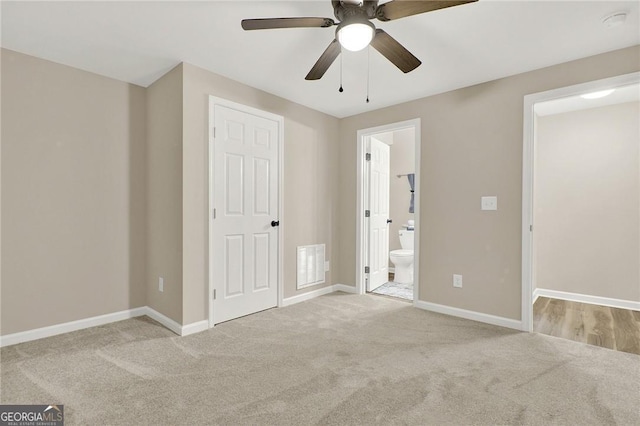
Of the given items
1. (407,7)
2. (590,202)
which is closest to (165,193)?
(407,7)

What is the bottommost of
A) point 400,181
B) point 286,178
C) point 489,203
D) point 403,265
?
point 403,265

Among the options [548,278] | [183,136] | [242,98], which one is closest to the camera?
[183,136]

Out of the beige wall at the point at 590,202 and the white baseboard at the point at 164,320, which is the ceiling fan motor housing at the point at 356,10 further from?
the beige wall at the point at 590,202

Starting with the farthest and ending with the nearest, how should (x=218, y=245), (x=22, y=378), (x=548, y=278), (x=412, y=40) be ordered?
(x=548, y=278) → (x=218, y=245) → (x=412, y=40) → (x=22, y=378)

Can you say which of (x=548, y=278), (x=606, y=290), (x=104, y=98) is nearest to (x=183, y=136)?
(x=104, y=98)

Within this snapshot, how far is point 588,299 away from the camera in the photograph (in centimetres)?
377

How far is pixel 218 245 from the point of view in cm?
300

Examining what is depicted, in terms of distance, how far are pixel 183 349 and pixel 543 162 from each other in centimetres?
463

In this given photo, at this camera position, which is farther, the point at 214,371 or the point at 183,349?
the point at 183,349

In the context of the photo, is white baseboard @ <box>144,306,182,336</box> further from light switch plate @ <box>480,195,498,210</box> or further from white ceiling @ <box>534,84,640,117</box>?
white ceiling @ <box>534,84,640,117</box>

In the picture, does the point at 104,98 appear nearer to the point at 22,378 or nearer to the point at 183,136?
the point at 183,136

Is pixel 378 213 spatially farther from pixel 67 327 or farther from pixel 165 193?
pixel 67 327

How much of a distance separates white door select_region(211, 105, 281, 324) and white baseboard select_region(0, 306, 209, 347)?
272 millimetres

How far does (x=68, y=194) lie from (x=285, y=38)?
7.69 feet
